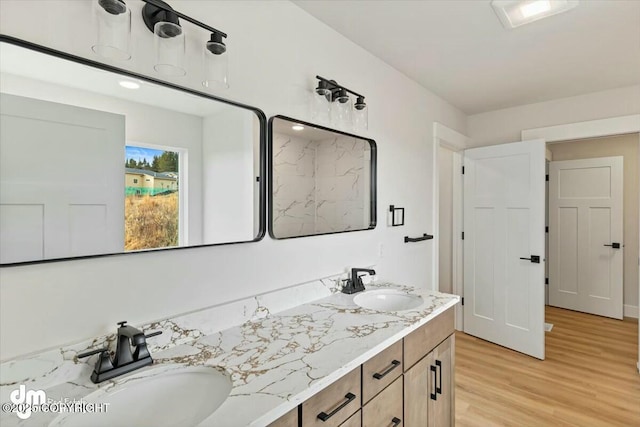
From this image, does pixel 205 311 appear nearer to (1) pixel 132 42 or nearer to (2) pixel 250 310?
(2) pixel 250 310

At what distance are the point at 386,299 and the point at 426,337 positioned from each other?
0.39 metres

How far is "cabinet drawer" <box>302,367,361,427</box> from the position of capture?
0.96m

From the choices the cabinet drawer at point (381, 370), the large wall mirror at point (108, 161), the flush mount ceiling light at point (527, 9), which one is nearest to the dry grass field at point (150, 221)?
the large wall mirror at point (108, 161)

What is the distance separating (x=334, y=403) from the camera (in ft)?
3.43

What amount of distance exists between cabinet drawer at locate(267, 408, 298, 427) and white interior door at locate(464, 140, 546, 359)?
114 inches

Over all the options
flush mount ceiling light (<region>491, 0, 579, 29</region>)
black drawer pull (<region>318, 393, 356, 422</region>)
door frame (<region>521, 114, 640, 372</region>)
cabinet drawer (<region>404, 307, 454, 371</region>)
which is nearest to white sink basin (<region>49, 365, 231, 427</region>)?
black drawer pull (<region>318, 393, 356, 422</region>)

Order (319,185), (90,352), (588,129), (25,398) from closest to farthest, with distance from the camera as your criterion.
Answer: (25,398), (90,352), (319,185), (588,129)

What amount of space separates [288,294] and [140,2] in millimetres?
1287

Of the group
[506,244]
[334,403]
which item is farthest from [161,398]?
[506,244]

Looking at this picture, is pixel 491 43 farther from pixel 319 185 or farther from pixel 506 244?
pixel 506 244

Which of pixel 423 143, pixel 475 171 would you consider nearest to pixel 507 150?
pixel 475 171

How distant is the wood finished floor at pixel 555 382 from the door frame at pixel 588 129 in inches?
15.1

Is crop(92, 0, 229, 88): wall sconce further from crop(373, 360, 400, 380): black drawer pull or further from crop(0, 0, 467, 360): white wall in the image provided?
crop(373, 360, 400, 380): black drawer pull

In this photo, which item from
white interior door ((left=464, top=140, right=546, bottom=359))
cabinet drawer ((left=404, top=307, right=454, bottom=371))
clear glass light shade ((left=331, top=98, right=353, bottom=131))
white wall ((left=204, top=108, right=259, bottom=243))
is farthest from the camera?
white interior door ((left=464, top=140, right=546, bottom=359))
